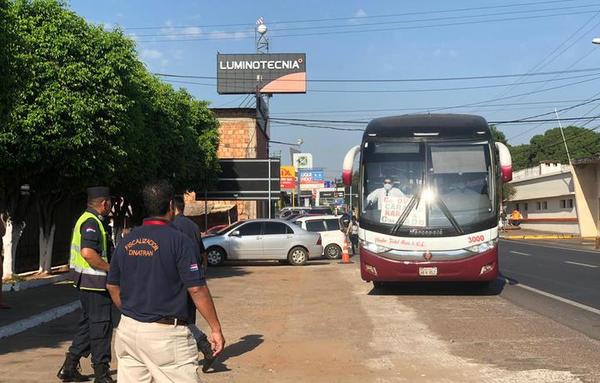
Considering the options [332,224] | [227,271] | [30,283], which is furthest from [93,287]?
[332,224]

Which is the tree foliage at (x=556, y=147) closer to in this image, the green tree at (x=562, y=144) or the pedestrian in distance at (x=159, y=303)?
the green tree at (x=562, y=144)

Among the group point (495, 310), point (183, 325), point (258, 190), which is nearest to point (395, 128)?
point (495, 310)

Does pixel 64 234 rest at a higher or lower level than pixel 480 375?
higher

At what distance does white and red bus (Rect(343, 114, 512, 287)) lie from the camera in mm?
11836

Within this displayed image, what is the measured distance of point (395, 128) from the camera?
12633mm

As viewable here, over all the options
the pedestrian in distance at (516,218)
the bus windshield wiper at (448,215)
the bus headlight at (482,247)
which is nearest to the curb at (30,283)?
the bus windshield wiper at (448,215)

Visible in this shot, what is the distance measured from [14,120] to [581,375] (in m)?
9.99

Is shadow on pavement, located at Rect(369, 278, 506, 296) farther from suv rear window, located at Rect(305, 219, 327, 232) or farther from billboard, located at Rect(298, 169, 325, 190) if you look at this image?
billboard, located at Rect(298, 169, 325, 190)

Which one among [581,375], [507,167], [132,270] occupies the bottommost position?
[581,375]

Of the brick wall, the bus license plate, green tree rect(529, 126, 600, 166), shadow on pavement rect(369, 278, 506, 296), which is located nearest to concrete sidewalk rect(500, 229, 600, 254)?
shadow on pavement rect(369, 278, 506, 296)

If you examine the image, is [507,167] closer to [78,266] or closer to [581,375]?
[581,375]

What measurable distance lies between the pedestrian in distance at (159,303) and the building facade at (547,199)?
1806 inches

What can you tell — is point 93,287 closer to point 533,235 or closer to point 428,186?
point 428,186

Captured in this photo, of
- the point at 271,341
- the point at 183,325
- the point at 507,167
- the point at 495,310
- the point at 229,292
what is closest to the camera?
the point at 183,325
